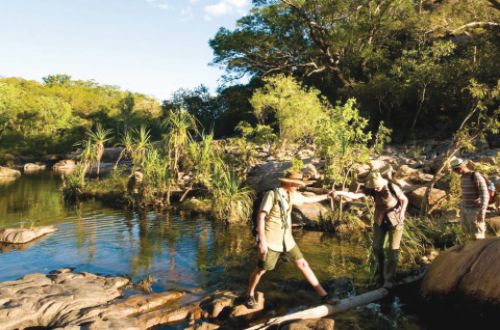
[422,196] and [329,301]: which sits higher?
[422,196]

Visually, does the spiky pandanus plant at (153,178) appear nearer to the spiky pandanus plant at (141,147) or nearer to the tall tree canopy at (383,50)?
the spiky pandanus plant at (141,147)

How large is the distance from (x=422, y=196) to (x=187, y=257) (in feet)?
24.9

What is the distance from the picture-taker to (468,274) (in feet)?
19.1

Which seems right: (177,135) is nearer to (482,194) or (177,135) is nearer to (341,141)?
(341,141)

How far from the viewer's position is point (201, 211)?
15.3m

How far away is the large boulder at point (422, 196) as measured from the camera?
498 inches

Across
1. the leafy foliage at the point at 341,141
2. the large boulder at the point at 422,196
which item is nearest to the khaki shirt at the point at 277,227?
the leafy foliage at the point at 341,141

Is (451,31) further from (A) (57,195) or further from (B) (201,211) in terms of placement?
(A) (57,195)

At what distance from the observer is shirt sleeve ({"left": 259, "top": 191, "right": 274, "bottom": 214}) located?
228 inches

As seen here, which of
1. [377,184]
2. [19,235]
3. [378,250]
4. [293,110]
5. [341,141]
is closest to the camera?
[377,184]

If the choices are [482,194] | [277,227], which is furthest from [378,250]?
[482,194]

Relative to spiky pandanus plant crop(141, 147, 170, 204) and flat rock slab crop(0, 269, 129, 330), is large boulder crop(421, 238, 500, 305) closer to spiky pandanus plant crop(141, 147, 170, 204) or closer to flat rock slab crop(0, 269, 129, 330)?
flat rock slab crop(0, 269, 129, 330)

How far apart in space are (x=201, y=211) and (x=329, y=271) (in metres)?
7.34

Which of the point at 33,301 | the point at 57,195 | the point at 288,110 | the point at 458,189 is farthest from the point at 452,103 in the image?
the point at 33,301
